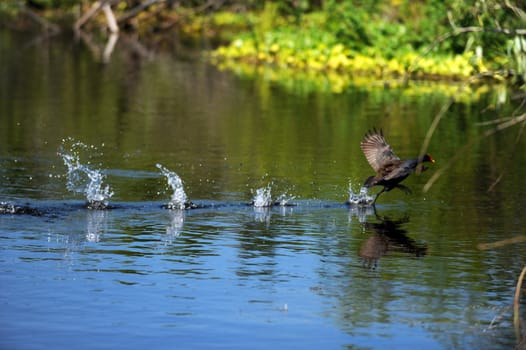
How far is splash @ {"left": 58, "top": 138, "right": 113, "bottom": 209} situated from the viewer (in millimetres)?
12312

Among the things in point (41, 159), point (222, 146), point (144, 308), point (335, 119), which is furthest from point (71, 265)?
point (335, 119)

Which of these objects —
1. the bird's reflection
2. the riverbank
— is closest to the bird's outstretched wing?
the bird's reflection

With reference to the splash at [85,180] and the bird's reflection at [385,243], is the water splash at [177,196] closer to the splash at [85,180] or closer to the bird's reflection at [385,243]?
the splash at [85,180]

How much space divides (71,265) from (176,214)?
2461 mm

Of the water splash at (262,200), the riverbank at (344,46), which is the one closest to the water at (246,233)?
the water splash at (262,200)

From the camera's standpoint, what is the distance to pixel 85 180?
13805mm

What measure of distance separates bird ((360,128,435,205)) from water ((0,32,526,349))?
339 millimetres

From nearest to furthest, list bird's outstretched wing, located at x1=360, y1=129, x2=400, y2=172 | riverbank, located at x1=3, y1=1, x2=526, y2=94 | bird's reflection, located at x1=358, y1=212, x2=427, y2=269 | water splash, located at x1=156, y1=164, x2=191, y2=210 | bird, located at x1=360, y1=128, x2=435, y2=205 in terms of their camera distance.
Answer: bird's reflection, located at x1=358, y1=212, x2=427, y2=269 → bird, located at x1=360, y1=128, x2=435, y2=205 → water splash, located at x1=156, y1=164, x2=191, y2=210 → bird's outstretched wing, located at x1=360, y1=129, x2=400, y2=172 → riverbank, located at x1=3, y1=1, x2=526, y2=94

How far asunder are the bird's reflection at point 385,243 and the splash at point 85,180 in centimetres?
280

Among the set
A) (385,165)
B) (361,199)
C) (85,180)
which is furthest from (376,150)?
(85,180)

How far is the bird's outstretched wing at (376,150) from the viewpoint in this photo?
12.4m

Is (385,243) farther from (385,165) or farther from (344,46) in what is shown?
(344,46)

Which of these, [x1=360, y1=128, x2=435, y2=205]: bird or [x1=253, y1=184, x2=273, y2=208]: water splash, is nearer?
[x1=360, y1=128, x2=435, y2=205]: bird

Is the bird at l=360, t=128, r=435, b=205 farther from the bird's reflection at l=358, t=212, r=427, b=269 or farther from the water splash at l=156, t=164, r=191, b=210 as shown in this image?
the water splash at l=156, t=164, r=191, b=210
